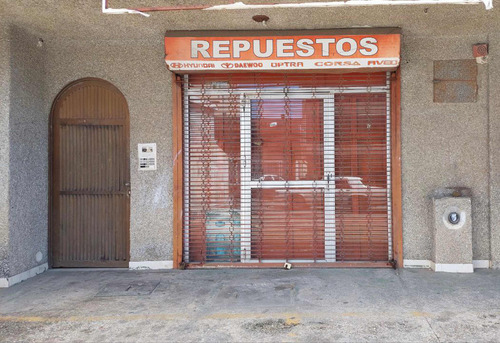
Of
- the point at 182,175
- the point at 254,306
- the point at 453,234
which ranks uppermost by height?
the point at 182,175

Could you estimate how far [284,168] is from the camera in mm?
5250

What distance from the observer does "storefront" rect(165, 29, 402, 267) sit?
5.20 meters

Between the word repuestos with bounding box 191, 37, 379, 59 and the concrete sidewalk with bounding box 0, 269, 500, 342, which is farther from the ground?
the word repuestos with bounding box 191, 37, 379, 59

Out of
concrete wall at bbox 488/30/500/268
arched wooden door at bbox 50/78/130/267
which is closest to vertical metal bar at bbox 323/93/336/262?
concrete wall at bbox 488/30/500/268

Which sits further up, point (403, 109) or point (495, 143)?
point (403, 109)

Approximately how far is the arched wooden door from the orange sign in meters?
1.32

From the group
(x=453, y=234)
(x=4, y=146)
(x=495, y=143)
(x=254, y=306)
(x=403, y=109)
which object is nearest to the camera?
(x=254, y=306)

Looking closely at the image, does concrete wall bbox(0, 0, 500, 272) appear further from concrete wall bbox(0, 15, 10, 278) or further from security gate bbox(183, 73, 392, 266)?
security gate bbox(183, 73, 392, 266)

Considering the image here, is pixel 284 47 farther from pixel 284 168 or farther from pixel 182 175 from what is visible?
pixel 182 175

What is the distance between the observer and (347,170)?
17.2ft

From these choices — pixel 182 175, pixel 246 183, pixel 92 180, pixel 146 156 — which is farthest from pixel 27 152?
Result: pixel 246 183

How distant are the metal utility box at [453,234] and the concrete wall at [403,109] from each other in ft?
0.76

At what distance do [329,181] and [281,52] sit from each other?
190 centimetres

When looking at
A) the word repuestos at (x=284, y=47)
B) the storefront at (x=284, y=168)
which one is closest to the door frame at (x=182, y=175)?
the storefront at (x=284, y=168)
